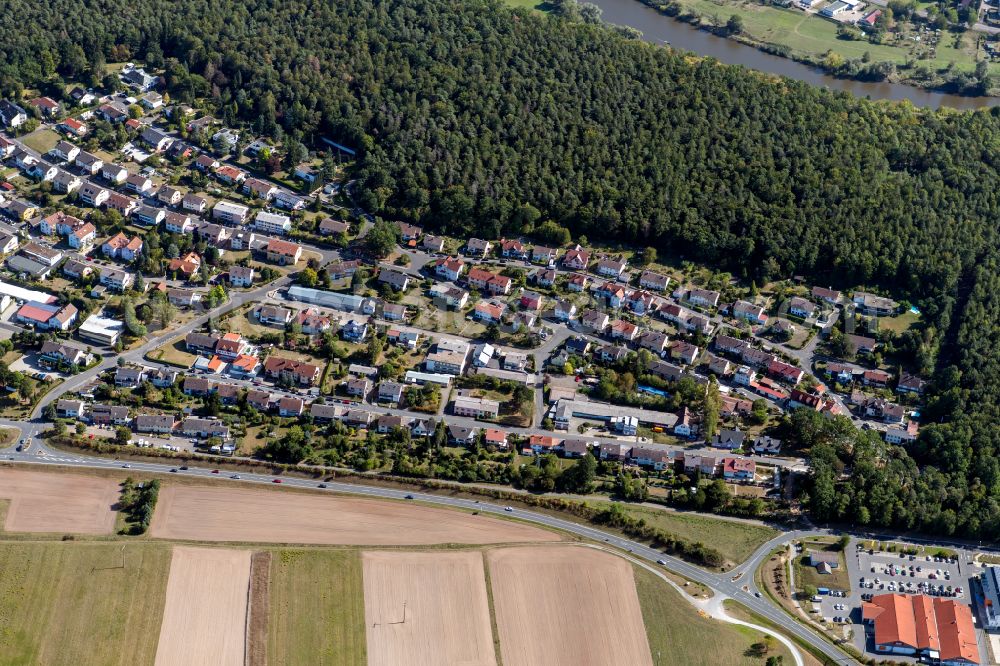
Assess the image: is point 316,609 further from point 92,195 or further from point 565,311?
point 92,195

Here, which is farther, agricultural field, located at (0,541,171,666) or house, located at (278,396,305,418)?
house, located at (278,396,305,418)

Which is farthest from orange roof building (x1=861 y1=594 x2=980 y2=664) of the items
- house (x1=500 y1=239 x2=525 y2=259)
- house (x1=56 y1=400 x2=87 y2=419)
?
house (x1=56 y1=400 x2=87 y2=419)

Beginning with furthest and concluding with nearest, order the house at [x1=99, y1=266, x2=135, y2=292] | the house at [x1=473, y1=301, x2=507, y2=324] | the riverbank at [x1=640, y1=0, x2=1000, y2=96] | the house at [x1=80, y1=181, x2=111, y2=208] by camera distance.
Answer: the riverbank at [x1=640, y1=0, x2=1000, y2=96] → the house at [x1=80, y1=181, x2=111, y2=208] → the house at [x1=473, y1=301, x2=507, y2=324] → the house at [x1=99, y1=266, x2=135, y2=292]

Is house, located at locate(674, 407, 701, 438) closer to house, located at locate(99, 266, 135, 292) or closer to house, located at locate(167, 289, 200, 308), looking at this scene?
house, located at locate(167, 289, 200, 308)

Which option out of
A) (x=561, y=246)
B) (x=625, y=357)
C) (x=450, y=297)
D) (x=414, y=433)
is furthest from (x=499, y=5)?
(x=414, y=433)

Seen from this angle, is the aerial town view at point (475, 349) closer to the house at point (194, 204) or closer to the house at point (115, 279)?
the house at point (194, 204)

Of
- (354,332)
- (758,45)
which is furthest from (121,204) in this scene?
(758,45)
